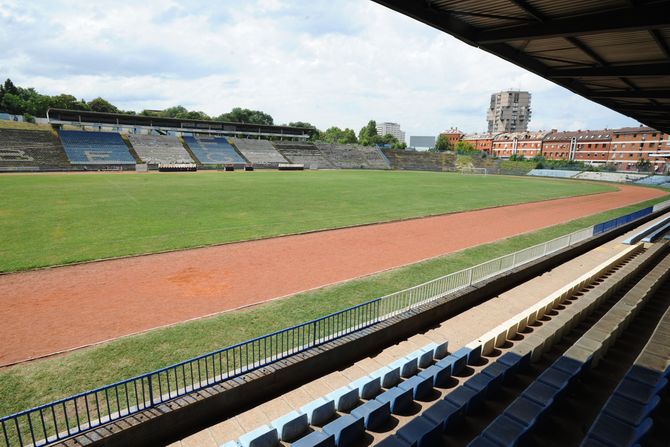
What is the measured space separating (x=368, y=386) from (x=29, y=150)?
236 ft

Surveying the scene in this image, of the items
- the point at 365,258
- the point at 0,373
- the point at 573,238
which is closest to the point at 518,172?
the point at 573,238

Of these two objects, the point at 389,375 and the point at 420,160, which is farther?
the point at 420,160

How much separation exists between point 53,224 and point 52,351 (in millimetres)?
15945

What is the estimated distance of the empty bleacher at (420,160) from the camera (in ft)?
325

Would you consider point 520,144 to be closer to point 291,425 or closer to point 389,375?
point 389,375

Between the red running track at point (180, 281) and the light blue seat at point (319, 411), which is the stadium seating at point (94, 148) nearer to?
the red running track at point (180, 281)

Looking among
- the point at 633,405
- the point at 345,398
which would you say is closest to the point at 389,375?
the point at 345,398

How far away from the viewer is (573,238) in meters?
19.9

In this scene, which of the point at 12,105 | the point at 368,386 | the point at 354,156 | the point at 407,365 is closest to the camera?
the point at 368,386

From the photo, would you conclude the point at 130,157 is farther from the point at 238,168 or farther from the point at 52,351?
the point at 52,351

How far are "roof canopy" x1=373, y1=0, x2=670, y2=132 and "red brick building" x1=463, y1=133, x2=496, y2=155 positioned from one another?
491 feet

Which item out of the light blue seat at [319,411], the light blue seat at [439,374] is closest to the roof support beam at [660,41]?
the light blue seat at [439,374]

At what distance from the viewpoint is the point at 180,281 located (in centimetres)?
1413

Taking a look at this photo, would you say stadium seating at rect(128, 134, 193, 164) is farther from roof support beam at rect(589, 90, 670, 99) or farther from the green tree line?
roof support beam at rect(589, 90, 670, 99)
